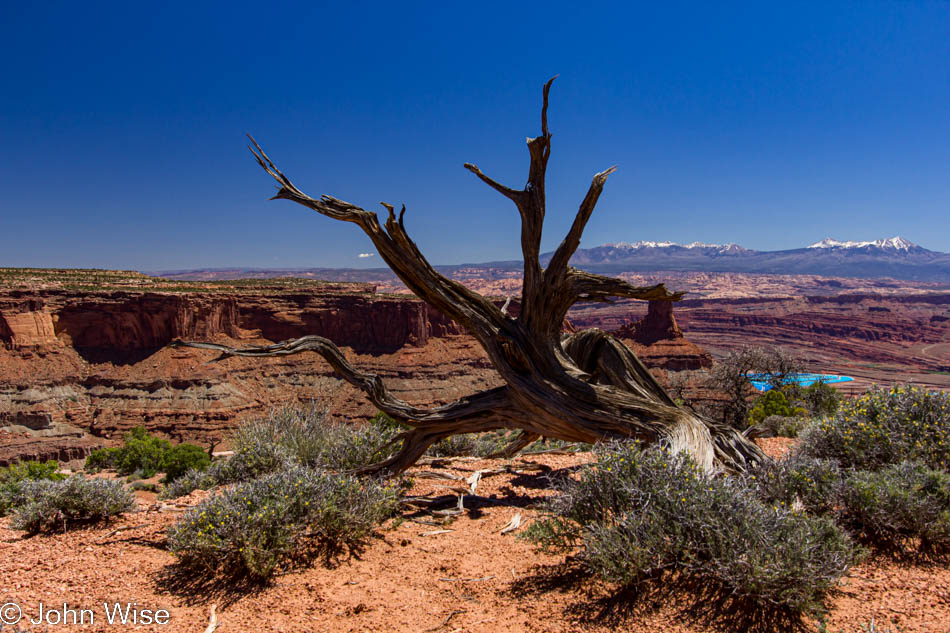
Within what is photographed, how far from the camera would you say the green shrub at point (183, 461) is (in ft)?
65.7

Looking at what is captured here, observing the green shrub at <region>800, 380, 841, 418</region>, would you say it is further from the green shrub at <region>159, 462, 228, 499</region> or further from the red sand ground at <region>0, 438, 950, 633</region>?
the green shrub at <region>159, 462, 228, 499</region>

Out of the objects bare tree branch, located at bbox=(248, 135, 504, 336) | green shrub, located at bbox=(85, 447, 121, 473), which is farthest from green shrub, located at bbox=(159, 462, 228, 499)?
green shrub, located at bbox=(85, 447, 121, 473)

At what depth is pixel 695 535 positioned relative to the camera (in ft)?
11.9

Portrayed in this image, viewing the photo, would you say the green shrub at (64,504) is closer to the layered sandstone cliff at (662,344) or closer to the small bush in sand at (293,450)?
the small bush in sand at (293,450)

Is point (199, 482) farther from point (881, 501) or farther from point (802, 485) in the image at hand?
point (881, 501)

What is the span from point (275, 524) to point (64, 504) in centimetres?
287

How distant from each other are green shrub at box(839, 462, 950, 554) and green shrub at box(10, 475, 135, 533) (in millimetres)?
7307

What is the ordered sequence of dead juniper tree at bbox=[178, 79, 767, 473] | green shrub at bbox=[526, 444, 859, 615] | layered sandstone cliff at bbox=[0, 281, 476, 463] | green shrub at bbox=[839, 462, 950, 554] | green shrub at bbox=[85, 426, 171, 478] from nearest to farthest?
green shrub at bbox=[526, 444, 859, 615] → green shrub at bbox=[839, 462, 950, 554] → dead juniper tree at bbox=[178, 79, 767, 473] → green shrub at bbox=[85, 426, 171, 478] → layered sandstone cliff at bbox=[0, 281, 476, 463]

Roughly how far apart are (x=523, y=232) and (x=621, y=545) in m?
3.95

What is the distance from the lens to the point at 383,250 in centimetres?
650

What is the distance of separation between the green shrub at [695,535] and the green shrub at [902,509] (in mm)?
432

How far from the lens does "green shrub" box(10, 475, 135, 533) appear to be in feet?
17.3

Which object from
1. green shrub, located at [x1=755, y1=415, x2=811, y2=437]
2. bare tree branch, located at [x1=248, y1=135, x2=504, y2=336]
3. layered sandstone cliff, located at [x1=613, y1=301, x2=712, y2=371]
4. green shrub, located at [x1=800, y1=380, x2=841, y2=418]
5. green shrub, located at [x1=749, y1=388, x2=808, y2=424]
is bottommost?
layered sandstone cliff, located at [x1=613, y1=301, x2=712, y2=371]

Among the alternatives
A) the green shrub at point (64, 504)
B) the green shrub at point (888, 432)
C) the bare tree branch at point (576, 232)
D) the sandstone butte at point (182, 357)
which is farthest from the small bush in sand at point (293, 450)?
the sandstone butte at point (182, 357)
